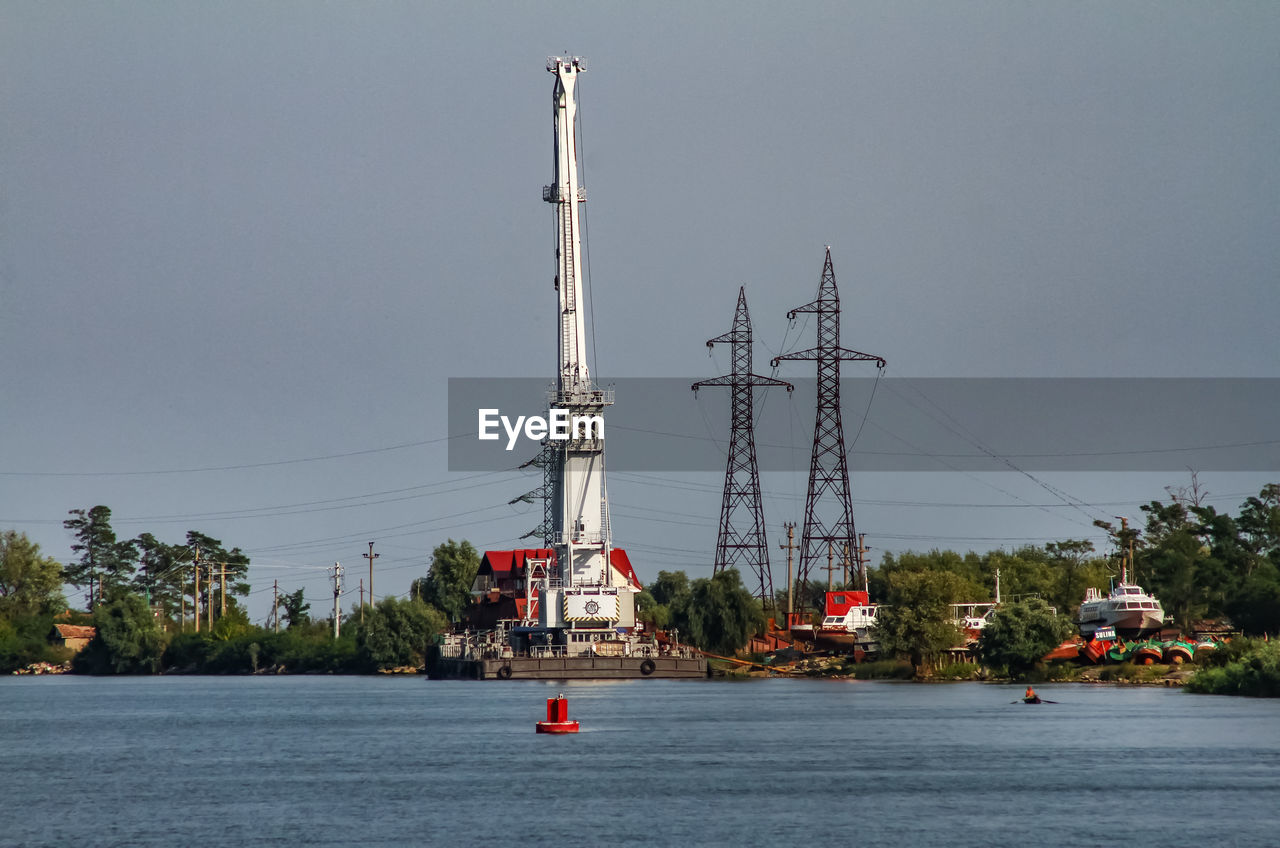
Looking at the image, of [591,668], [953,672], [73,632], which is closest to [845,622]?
[953,672]

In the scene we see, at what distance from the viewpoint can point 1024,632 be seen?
97438 millimetres

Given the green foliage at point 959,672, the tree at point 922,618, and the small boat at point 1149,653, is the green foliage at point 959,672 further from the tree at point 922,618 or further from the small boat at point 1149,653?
the small boat at point 1149,653

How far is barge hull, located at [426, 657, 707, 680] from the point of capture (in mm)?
121438

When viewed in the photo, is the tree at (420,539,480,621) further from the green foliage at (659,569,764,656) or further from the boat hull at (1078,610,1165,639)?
the boat hull at (1078,610,1165,639)

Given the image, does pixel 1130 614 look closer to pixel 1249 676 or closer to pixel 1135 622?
pixel 1135 622

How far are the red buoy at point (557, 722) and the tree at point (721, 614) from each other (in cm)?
5844

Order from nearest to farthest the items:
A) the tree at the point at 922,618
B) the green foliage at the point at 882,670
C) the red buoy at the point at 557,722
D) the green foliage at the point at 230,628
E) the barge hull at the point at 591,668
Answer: the red buoy at the point at 557,722
the tree at the point at 922,618
the green foliage at the point at 882,670
the barge hull at the point at 591,668
the green foliage at the point at 230,628

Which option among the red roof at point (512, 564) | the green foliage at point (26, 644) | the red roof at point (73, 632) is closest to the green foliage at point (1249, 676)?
the red roof at point (512, 564)

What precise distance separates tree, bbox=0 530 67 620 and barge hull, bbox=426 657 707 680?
3413 inches

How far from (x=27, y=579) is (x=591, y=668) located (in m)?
99.1

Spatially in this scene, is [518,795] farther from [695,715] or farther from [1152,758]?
[695,715]

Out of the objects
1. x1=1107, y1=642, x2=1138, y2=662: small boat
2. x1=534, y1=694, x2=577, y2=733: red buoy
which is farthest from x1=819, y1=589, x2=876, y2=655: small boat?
x1=534, y1=694, x2=577, y2=733: red buoy

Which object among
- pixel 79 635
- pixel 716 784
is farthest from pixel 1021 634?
pixel 79 635

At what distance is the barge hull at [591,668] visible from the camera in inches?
4781
